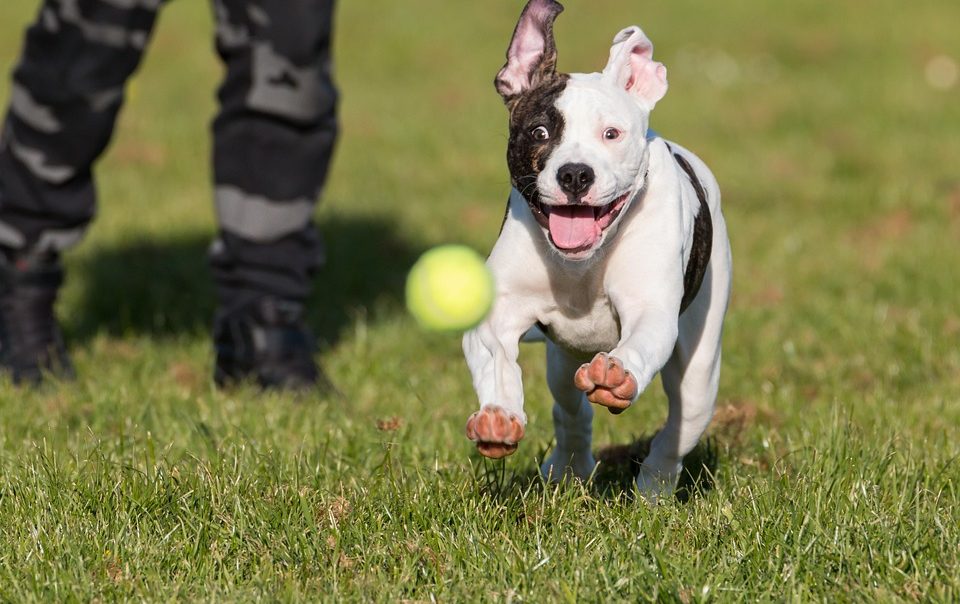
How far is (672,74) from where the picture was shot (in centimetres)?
1531

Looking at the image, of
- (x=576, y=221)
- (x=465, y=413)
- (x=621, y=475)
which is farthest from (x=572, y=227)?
(x=465, y=413)

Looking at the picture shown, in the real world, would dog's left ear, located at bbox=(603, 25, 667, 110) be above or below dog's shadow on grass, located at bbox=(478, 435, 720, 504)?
above

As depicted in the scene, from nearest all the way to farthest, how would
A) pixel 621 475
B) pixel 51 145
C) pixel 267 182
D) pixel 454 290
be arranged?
pixel 454 290 < pixel 621 475 < pixel 51 145 < pixel 267 182

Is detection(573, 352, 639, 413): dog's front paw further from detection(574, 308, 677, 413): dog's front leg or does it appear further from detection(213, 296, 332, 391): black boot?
detection(213, 296, 332, 391): black boot

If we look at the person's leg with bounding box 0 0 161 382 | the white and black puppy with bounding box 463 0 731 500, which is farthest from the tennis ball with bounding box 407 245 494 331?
the person's leg with bounding box 0 0 161 382

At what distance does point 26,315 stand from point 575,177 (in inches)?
140

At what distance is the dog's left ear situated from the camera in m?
3.92

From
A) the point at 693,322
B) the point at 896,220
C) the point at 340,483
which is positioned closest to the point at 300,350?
the point at 340,483

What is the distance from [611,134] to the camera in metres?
3.80

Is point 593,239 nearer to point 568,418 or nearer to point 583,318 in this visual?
point 583,318

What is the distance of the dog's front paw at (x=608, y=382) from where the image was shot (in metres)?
3.40

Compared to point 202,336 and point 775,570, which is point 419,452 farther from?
point 202,336

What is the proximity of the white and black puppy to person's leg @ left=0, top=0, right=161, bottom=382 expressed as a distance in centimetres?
252

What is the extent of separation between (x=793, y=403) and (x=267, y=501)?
259 cm
